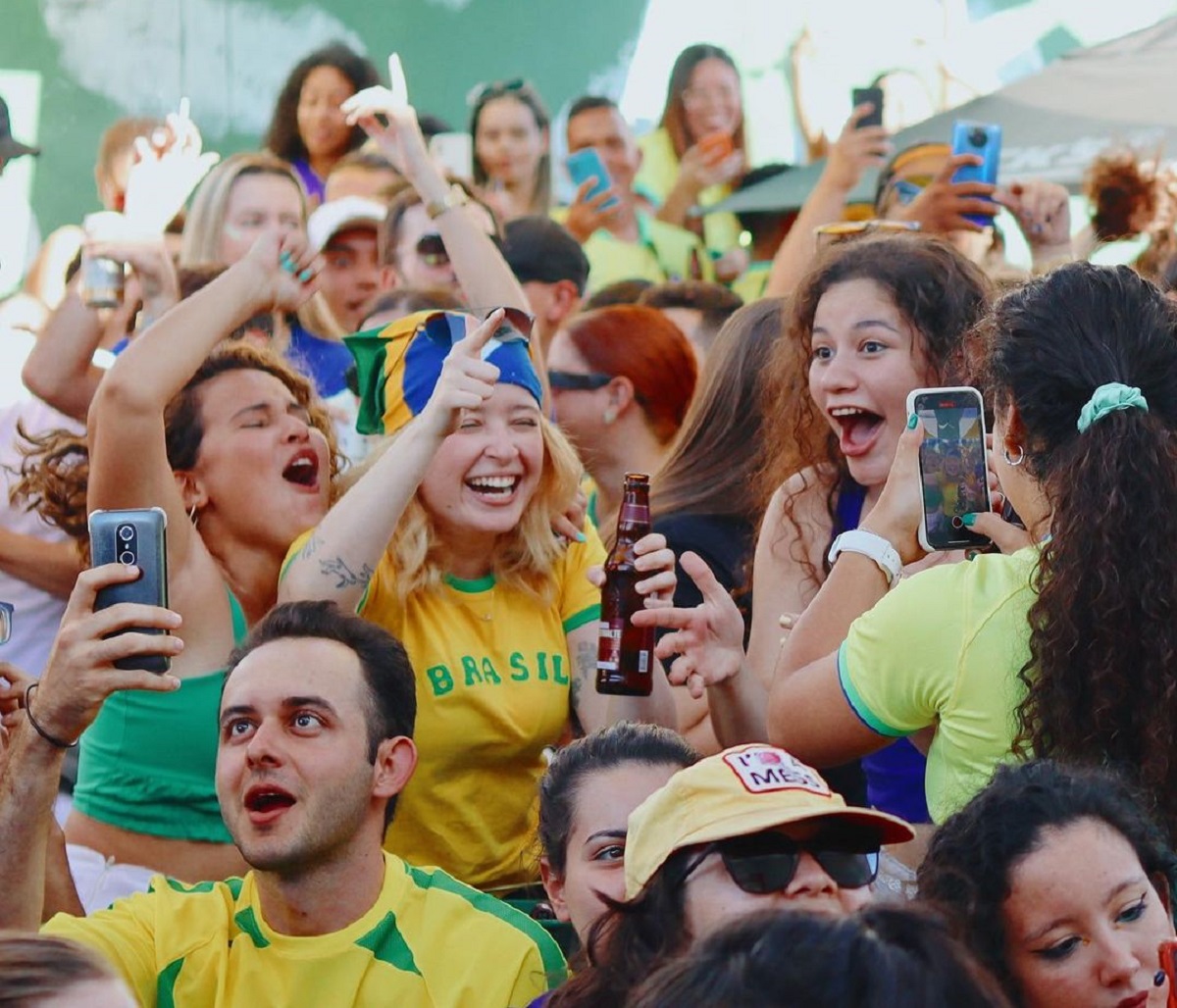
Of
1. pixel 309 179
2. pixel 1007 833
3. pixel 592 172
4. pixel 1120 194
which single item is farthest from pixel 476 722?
pixel 309 179

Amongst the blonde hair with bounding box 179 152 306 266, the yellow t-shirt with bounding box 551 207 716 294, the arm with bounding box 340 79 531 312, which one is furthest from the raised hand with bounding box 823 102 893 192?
the blonde hair with bounding box 179 152 306 266

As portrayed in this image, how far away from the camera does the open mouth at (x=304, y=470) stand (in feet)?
13.5

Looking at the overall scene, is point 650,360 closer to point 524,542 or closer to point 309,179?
point 524,542

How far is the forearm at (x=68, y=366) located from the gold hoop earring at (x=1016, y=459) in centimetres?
309

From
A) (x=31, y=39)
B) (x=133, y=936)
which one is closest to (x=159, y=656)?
(x=133, y=936)

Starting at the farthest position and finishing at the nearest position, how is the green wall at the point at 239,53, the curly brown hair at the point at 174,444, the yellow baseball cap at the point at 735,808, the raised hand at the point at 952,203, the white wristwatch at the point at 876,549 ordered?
the green wall at the point at 239,53
the raised hand at the point at 952,203
the curly brown hair at the point at 174,444
the white wristwatch at the point at 876,549
the yellow baseball cap at the point at 735,808

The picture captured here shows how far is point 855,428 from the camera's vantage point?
3.83 m

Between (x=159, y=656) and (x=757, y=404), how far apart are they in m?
1.82

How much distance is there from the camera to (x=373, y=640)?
132 inches

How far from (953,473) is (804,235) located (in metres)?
2.84

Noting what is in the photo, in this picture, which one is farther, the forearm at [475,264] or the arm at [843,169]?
the arm at [843,169]

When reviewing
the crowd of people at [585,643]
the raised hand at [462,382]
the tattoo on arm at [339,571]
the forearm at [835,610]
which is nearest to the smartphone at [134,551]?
the crowd of people at [585,643]

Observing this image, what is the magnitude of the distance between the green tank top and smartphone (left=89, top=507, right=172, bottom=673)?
0.65 m

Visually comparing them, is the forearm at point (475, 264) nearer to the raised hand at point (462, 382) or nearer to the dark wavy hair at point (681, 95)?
the raised hand at point (462, 382)
